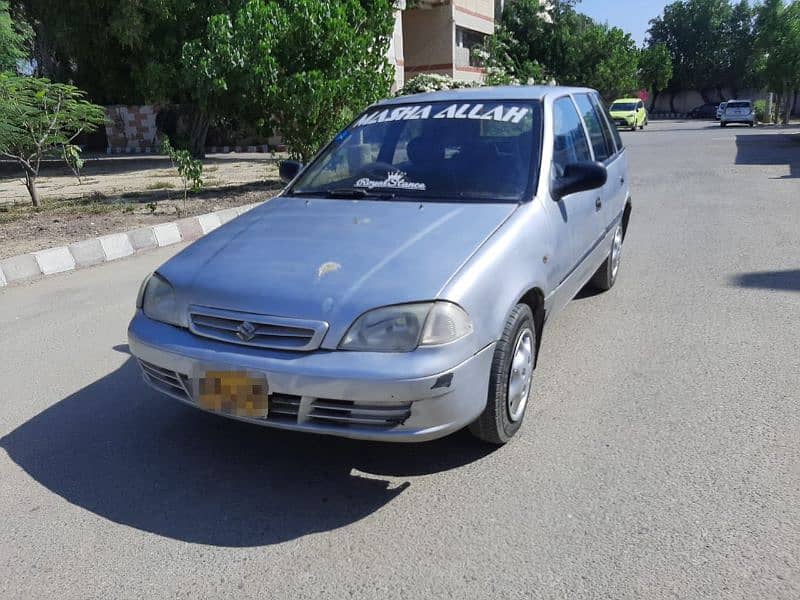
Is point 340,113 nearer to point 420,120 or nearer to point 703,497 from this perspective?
point 420,120

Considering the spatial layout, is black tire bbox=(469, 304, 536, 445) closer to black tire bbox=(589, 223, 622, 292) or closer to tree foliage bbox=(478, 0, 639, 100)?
black tire bbox=(589, 223, 622, 292)

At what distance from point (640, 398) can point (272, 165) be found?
1548 cm

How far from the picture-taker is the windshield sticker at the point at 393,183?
3.98 m

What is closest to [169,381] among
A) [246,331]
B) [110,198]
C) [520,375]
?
[246,331]

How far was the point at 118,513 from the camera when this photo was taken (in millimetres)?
2975

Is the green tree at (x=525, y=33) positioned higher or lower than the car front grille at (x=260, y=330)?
higher

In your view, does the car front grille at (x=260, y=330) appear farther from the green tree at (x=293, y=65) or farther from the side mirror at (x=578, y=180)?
the green tree at (x=293, y=65)

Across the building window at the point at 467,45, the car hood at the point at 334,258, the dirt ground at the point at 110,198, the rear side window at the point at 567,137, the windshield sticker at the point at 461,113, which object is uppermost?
the building window at the point at 467,45

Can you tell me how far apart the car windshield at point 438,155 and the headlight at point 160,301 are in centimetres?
119

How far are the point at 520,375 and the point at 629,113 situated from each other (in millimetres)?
→ 37138

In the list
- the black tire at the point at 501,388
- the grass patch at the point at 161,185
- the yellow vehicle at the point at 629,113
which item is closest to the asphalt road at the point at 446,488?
the black tire at the point at 501,388

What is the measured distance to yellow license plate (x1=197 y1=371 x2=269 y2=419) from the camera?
2852mm

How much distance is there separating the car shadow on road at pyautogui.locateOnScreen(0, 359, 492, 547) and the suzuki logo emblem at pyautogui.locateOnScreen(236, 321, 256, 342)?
72 centimetres

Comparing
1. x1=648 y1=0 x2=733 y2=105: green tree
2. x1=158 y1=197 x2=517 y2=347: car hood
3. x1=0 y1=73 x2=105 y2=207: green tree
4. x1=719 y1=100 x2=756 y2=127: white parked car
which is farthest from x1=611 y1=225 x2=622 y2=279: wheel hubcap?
x1=648 y1=0 x2=733 y2=105: green tree
